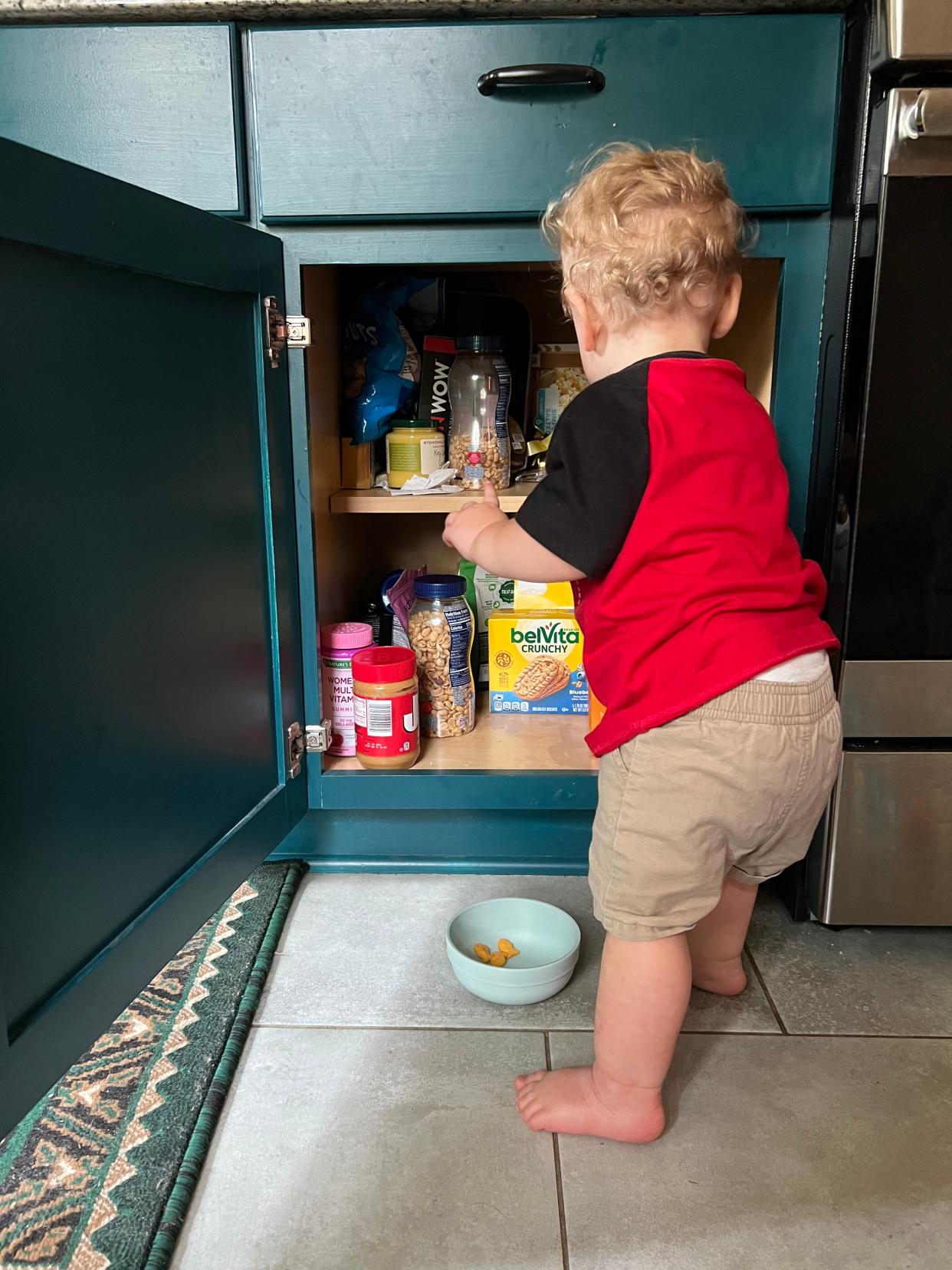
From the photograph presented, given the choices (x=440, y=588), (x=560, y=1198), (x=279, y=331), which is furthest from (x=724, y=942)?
(x=279, y=331)

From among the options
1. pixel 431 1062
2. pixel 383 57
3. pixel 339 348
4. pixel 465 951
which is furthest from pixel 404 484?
pixel 431 1062

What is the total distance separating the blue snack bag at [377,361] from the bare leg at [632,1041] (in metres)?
0.84

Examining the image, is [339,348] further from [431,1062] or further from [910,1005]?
[910,1005]

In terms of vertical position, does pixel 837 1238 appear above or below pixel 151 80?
below

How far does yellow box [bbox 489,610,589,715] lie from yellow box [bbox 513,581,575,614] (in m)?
0.01

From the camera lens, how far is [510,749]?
1.30 m

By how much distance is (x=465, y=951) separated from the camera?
1.09m

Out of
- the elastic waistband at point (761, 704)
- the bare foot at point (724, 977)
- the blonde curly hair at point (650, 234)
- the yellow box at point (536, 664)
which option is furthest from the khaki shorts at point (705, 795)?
the yellow box at point (536, 664)

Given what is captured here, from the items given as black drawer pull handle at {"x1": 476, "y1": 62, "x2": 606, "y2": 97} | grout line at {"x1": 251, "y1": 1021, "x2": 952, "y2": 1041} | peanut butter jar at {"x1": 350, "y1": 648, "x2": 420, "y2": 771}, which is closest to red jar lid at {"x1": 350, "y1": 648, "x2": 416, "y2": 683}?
peanut butter jar at {"x1": 350, "y1": 648, "x2": 420, "y2": 771}

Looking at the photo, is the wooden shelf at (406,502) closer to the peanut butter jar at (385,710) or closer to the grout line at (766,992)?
the peanut butter jar at (385,710)

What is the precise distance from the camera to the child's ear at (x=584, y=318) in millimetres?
873

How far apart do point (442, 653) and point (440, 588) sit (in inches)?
3.5

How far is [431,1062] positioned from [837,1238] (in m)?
0.38

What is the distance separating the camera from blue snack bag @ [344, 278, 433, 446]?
1.40 m
